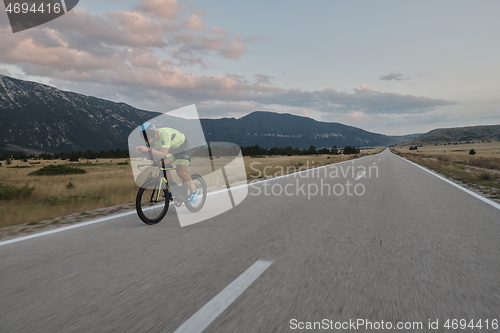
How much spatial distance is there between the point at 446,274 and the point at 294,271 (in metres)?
1.58

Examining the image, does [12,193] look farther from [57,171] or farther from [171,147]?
[57,171]

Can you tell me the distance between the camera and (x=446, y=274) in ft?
10.4

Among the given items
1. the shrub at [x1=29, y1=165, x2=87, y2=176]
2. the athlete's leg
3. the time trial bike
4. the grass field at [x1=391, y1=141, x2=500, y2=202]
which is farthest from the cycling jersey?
the shrub at [x1=29, y1=165, x2=87, y2=176]

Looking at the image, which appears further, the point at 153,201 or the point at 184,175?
→ the point at 184,175

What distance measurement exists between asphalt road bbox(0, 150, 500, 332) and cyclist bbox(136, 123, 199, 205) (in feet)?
3.32

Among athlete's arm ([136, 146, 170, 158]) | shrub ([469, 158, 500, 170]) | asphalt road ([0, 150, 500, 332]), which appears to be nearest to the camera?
asphalt road ([0, 150, 500, 332])

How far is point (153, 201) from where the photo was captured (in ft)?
19.3

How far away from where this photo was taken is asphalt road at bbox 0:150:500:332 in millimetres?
2357

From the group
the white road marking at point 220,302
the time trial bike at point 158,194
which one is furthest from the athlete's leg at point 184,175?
the white road marking at point 220,302

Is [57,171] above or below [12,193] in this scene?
above

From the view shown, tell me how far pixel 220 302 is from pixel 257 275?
2.17 feet

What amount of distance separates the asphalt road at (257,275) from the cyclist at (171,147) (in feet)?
3.32

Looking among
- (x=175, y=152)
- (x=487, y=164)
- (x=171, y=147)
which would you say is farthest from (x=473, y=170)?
(x=171, y=147)

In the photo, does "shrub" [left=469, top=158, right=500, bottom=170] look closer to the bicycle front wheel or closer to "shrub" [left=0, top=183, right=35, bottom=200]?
the bicycle front wheel
